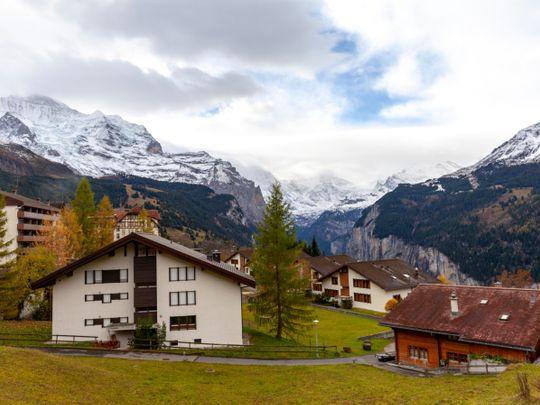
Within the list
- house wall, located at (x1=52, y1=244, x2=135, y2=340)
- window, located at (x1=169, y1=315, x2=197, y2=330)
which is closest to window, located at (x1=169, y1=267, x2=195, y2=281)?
window, located at (x1=169, y1=315, x2=197, y2=330)

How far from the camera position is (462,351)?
1453 inches

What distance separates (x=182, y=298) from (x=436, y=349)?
23.1m

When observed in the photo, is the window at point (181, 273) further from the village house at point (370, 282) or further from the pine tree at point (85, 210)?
the village house at point (370, 282)

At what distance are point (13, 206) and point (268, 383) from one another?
98.2 m

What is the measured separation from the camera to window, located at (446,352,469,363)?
3675cm

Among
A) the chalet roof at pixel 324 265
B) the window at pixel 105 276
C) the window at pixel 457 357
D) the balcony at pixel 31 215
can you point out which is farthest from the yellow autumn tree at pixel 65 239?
the window at pixel 457 357

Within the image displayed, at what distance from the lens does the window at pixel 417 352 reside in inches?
1574

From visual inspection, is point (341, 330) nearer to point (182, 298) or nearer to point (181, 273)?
point (182, 298)

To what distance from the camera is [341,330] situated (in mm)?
62969

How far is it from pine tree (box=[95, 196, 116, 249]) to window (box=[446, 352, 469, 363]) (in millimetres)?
60884

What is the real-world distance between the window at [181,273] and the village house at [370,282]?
152ft

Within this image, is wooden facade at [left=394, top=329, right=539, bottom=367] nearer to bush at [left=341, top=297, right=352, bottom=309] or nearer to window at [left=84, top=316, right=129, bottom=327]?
window at [left=84, top=316, right=129, bottom=327]

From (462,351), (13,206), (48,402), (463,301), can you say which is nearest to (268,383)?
(48,402)

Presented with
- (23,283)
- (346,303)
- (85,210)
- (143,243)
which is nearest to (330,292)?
(346,303)
